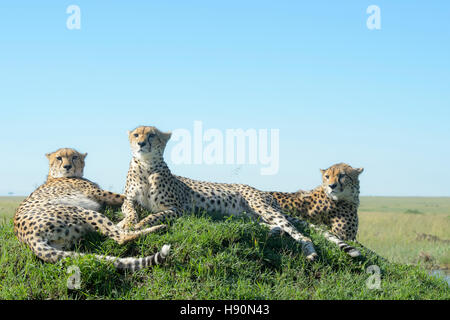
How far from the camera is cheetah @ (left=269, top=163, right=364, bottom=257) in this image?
643 cm

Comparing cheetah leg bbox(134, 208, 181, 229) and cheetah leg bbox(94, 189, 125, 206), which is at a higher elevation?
cheetah leg bbox(94, 189, 125, 206)

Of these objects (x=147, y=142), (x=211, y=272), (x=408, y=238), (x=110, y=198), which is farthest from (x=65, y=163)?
(x=408, y=238)

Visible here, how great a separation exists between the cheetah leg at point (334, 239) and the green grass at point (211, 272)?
0.08m

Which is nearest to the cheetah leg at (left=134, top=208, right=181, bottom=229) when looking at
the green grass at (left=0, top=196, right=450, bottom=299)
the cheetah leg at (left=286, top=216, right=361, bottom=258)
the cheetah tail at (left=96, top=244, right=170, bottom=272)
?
the green grass at (left=0, top=196, right=450, bottom=299)

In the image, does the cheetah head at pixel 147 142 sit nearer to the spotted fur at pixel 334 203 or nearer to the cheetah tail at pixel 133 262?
the cheetah tail at pixel 133 262

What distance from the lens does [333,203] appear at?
6660mm

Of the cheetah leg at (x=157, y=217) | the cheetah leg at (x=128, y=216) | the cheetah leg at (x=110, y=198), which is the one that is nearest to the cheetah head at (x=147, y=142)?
the cheetah leg at (x=128, y=216)

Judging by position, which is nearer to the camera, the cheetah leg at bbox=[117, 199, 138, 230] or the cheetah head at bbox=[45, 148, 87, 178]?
the cheetah leg at bbox=[117, 199, 138, 230]

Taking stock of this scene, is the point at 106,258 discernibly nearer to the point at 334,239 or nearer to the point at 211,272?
the point at 211,272

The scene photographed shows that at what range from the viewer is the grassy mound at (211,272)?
4.51 metres

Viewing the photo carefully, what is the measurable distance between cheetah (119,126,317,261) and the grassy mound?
8.2 inches

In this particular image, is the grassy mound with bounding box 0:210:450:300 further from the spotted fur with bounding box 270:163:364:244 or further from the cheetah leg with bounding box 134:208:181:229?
the spotted fur with bounding box 270:163:364:244
